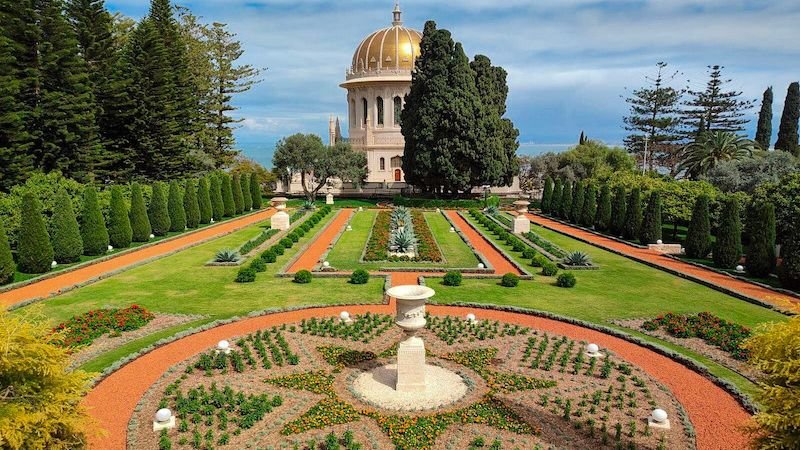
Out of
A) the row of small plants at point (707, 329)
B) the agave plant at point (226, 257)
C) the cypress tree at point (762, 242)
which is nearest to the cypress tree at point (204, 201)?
the agave plant at point (226, 257)

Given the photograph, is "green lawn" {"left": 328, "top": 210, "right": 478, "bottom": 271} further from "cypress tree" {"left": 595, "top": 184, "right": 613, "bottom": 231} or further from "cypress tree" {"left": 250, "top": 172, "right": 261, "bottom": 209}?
"cypress tree" {"left": 250, "top": 172, "right": 261, "bottom": 209}

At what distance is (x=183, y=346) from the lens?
38.6ft

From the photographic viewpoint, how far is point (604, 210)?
31.3 meters

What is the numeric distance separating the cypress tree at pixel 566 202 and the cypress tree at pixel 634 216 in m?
9.27

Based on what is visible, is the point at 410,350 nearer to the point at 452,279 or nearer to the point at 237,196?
the point at 452,279

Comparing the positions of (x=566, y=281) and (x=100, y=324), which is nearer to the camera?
(x=100, y=324)

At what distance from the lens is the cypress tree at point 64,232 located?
65.9 feet

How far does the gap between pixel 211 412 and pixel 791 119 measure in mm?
52341

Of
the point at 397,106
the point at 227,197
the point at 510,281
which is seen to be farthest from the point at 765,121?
the point at 227,197

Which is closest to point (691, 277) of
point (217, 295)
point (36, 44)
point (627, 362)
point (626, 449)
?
point (627, 362)

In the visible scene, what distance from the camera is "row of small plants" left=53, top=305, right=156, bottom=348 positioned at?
464 inches

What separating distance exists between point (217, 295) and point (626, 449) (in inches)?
480

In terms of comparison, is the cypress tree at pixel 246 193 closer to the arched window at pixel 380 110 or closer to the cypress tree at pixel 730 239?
the arched window at pixel 380 110

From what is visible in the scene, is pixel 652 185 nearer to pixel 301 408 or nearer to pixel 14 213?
pixel 301 408
